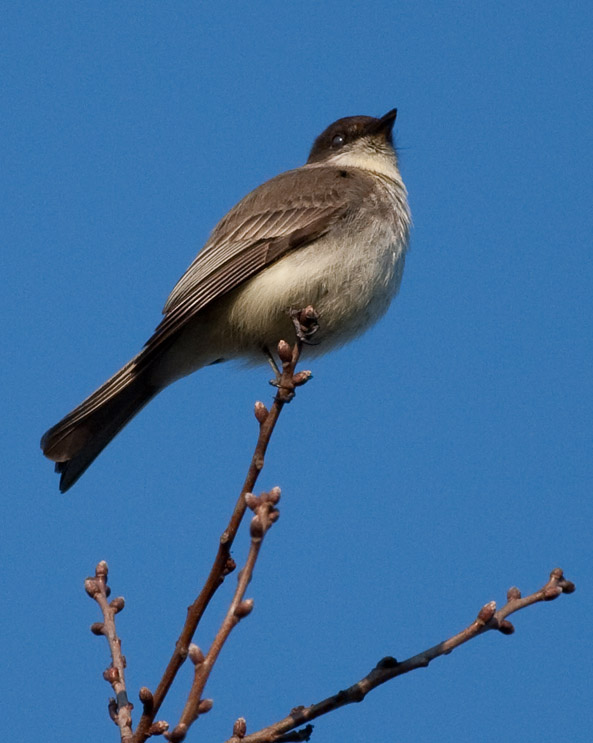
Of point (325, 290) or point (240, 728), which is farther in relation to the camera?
point (325, 290)

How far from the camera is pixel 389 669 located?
324 centimetres

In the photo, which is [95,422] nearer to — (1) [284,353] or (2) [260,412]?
(1) [284,353]

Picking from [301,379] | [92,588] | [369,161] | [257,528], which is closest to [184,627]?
[257,528]

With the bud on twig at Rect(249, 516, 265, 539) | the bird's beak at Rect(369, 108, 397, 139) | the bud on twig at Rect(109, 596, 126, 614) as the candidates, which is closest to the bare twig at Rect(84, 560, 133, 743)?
the bud on twig at Rect(109, 596, 126, 614)

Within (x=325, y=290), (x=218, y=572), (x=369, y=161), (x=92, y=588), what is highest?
(x=369, y=161)

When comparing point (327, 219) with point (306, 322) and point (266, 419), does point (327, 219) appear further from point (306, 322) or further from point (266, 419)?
point (266, 419)

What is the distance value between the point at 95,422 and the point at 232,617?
3.95m

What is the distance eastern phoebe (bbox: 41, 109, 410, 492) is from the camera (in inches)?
260

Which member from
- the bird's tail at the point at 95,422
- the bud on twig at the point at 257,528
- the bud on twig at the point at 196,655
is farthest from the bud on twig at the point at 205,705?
the bird's tail at the point at 95,422

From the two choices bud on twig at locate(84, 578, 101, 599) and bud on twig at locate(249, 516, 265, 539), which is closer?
bud on twig at locate(249, 516, 265, 539)

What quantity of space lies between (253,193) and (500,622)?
5202mm

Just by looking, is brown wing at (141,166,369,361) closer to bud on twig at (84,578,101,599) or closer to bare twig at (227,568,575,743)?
bud on twig at (84,578,101,599)

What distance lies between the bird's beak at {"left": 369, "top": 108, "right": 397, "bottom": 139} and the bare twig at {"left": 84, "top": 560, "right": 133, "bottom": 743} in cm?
538

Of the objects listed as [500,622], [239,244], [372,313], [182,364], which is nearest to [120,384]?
[182,364]
